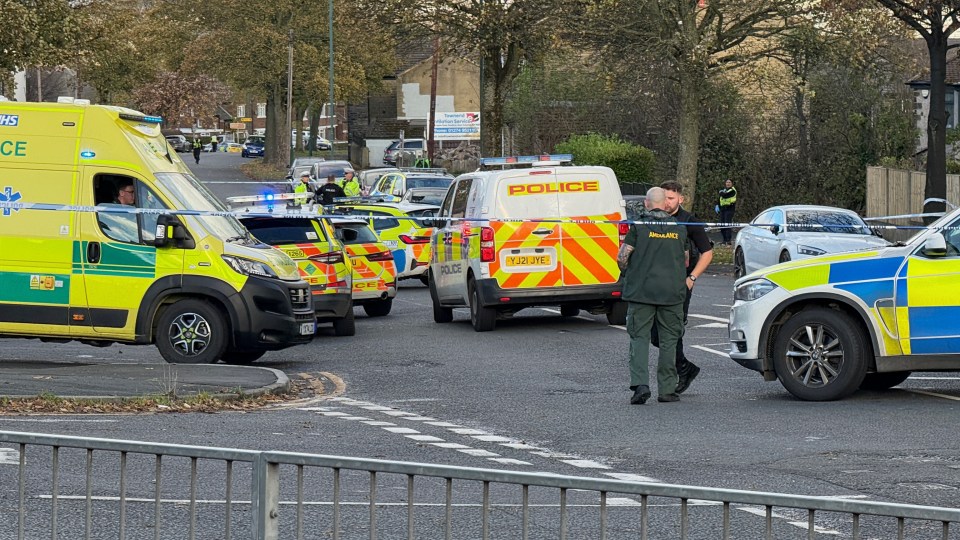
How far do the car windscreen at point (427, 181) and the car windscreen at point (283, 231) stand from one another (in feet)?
55.8

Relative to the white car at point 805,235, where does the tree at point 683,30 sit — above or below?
above

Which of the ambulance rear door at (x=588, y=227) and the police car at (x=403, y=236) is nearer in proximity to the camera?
the ambulance rear door at (x=588, y=227)

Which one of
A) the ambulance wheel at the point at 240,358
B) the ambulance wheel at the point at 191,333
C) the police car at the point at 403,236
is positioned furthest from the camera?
the police car at the point at 403,236

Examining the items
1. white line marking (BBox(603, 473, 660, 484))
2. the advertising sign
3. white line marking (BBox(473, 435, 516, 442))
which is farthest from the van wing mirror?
the advertising sign

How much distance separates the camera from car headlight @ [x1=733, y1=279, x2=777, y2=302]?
41.8 feet

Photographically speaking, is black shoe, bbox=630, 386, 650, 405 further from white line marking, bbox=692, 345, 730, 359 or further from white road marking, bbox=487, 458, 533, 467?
white line marking, bbox=692, 345, 730, 359

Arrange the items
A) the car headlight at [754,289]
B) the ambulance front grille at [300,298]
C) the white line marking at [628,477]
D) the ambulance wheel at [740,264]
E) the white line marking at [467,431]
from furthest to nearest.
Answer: the ambulance wheel at [740,264] → the ambulance front grille at [300,298] → the car headlight at [754,289] → the white line marking at [467,431] → the white line marking at [628,477]

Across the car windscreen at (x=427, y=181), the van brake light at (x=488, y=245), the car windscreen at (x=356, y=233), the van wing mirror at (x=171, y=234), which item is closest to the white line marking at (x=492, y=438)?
the van wing mirror at (x=171, y=234)

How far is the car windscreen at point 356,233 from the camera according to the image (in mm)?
21172

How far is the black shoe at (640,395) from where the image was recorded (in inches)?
486

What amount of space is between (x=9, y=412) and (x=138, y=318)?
10.8 feet

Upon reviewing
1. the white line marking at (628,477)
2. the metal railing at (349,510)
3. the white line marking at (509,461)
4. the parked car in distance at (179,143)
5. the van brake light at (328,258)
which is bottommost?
the white line marking at (509,461)

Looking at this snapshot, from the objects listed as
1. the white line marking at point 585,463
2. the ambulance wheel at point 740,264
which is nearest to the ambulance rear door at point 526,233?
the white line marking at point 585,463

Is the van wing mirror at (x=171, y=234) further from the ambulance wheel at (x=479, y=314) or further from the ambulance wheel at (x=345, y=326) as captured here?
the ambulance wheel at (x=479, y=314)
